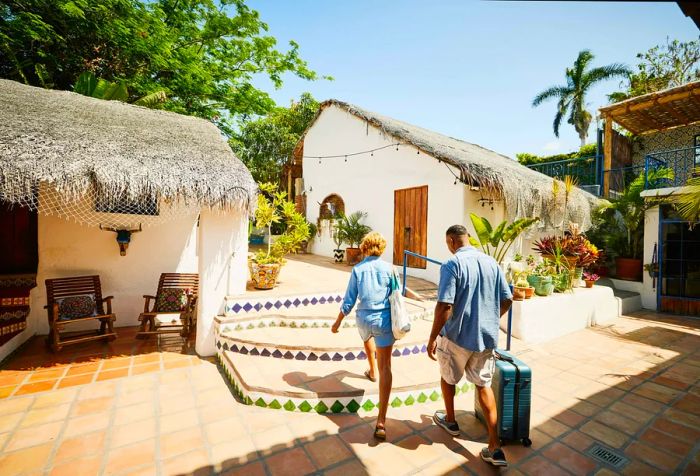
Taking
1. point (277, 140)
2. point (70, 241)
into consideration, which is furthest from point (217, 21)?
point (70, 241)

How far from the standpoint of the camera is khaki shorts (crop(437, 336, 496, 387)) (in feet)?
9.30

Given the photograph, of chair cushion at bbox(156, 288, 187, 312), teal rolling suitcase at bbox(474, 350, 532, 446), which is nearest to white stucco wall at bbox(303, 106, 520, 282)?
teal rolling suitcase at bbox(474, 350, 532, 446)

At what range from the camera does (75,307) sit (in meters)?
5.35

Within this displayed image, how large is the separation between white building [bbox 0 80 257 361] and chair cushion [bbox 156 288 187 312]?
3.12 ft

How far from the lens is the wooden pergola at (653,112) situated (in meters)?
9.54

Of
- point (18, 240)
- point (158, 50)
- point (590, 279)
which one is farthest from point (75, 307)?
point (590, 279)

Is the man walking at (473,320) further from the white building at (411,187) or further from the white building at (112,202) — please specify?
the white building at (411,187)

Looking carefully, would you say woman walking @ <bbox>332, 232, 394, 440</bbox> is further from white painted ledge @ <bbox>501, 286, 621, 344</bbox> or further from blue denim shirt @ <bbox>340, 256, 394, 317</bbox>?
white painted ledge @ <bbox>501, 286, 621, 344</bbox>

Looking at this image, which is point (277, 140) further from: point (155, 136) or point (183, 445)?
point (183, 445)

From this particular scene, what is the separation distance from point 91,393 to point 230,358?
1683 mm

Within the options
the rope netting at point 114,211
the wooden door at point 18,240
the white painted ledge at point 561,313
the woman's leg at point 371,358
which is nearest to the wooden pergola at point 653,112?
the white painted ledge at point 561,313

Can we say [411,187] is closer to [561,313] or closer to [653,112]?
[561,313]

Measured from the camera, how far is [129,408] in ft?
11.9

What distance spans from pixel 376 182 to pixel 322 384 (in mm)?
7796
